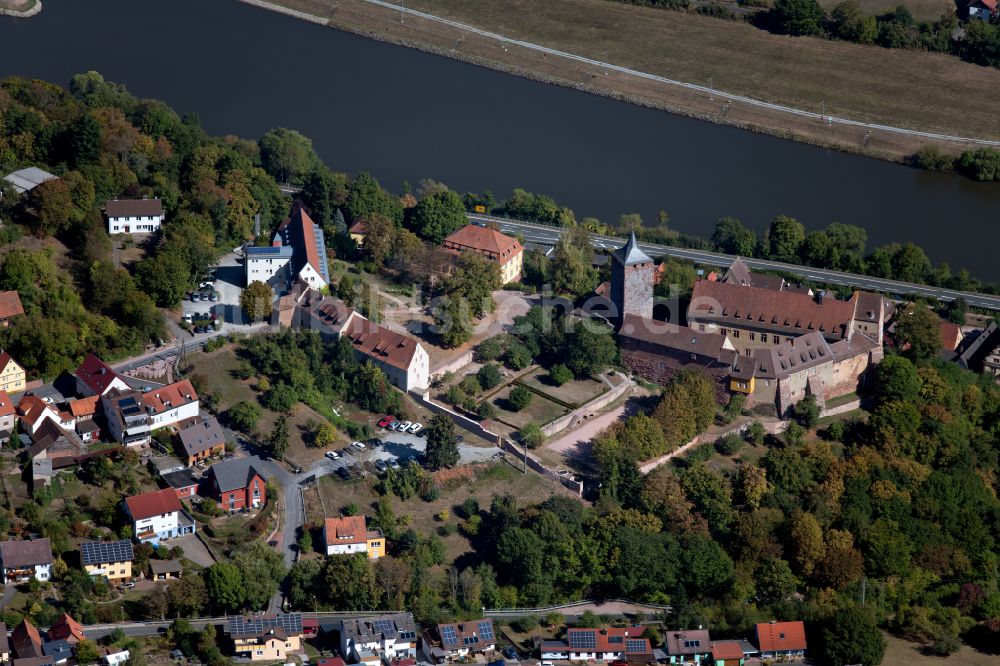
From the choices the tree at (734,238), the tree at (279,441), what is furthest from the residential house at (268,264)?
the tree at (734,238)

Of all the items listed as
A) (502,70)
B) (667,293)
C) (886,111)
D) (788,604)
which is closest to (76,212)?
(667,293)

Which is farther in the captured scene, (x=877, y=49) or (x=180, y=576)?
(x=877, y=49)

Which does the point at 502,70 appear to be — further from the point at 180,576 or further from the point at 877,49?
the point at 180,576

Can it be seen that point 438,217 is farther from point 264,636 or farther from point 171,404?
point 264,636

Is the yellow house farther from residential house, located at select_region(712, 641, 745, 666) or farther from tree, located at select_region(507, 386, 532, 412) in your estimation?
residential house, located at select_region(712, 641, 745, 666)

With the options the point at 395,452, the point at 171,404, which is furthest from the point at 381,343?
the point at 171,404

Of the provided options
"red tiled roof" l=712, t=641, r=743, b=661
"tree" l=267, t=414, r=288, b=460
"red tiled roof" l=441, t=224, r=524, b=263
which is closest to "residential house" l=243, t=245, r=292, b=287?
"red tiled roof" l=441, t=224, r=524, b=263

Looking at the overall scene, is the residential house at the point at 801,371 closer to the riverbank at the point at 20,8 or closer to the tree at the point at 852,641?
the tree at the point at 852,641
